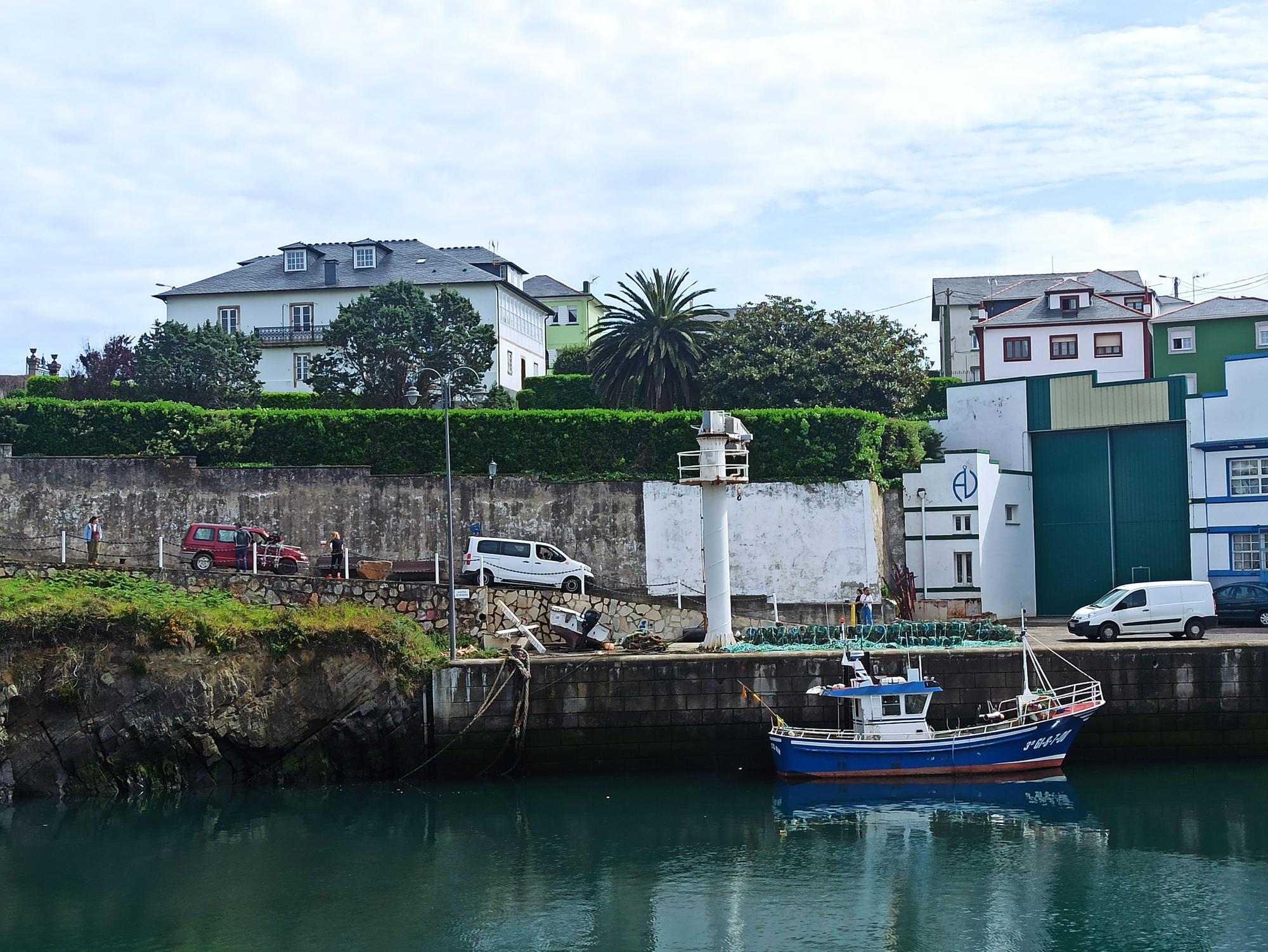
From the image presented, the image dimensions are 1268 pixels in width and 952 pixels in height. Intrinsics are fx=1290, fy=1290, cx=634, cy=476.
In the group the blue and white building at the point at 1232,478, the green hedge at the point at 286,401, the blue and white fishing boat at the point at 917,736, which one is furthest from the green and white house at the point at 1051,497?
the green hedge at the point at 286,401

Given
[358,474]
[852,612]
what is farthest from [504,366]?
[852,612]

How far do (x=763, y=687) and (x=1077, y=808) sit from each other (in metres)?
7.20

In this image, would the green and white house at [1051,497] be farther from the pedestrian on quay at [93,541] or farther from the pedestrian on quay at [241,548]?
the pedestrian on quay at [93,541]

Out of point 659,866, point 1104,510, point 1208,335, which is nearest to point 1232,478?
point 1104,510

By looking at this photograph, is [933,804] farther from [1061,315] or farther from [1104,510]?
[1061,315]

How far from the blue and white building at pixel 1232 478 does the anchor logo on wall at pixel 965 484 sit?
21.7 ft

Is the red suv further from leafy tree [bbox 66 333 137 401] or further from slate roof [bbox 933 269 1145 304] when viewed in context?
slate roof [bbox 933 269 1145 304]

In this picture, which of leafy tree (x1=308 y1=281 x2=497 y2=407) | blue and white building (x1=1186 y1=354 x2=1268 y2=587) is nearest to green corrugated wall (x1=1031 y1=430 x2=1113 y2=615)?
blue and white building (x1=1186 y1=354 x2=1268 y2=587)

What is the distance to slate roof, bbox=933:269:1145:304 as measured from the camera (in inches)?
2421

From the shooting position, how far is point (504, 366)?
60.6 metres

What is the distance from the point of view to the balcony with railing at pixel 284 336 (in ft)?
195

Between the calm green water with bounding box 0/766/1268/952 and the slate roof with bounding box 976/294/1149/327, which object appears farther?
the slate roof with bounding box 976/294/1149/327

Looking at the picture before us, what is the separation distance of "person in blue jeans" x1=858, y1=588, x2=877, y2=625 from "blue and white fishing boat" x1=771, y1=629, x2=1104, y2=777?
5998 mm

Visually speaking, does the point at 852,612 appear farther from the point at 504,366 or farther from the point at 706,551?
the point at 504,366
